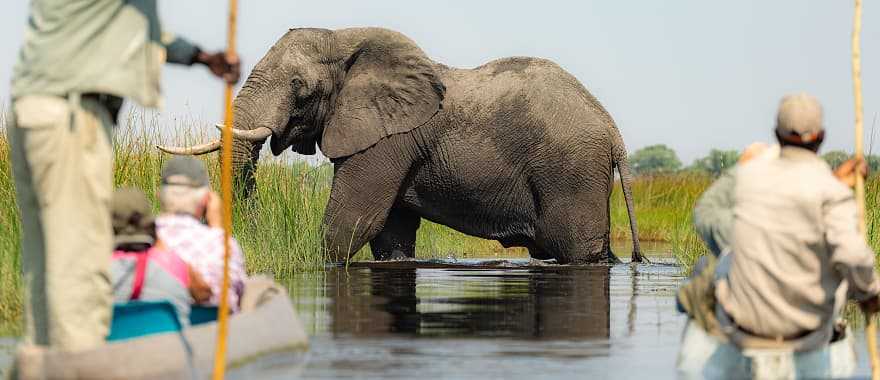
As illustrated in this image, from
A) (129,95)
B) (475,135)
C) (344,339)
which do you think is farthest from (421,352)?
(475,135)

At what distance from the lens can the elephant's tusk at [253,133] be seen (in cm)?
1903

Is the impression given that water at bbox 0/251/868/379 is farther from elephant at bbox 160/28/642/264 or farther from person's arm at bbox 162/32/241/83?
person's arm at bbox 162/32/241/83

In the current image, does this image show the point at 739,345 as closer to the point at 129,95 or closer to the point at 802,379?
the point at 802,379

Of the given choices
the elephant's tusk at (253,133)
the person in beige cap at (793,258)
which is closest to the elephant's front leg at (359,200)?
the elephant's tusk at (253,133)

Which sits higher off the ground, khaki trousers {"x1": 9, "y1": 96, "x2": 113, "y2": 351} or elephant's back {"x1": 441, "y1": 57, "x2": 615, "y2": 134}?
elephant's back {"x1": 441, "y1": 57, "x2": 615, "y2": 134}

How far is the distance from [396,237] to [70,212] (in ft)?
41.2

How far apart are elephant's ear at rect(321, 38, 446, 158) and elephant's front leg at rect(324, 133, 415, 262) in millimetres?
190

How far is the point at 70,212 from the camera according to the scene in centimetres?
855

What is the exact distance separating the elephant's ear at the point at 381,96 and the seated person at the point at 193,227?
1034 cm

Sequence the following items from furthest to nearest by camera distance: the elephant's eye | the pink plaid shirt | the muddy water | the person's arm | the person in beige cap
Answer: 1. the elephant's eye
2. the muddy water
3. the pink plaid shirt
4. the person's arm
5. the person in beige cap

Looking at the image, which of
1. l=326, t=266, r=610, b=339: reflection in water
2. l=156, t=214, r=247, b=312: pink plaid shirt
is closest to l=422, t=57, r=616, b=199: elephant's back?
l=326, t=266, r=610, b=339: reflection in water

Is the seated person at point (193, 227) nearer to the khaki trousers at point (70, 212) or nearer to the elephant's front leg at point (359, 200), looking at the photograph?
the khaki trousers at point (70, 212)

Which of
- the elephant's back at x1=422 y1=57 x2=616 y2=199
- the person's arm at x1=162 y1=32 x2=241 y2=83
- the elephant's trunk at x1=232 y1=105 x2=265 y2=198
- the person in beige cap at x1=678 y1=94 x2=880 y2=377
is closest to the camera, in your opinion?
the person in beige cap at x1=678 y1=94 x2=880 y2=377

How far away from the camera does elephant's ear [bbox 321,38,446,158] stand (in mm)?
19969
